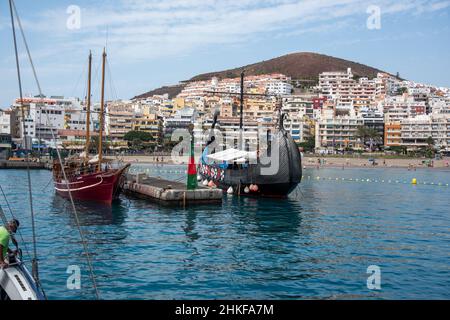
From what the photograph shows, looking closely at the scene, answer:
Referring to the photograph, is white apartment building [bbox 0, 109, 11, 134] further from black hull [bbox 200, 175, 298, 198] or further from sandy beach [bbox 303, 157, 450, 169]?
black hull [bbox 200, 175, 298, 198]

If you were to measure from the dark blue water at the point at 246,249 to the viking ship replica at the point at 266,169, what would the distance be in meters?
2.23

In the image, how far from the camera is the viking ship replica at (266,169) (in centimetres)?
3666

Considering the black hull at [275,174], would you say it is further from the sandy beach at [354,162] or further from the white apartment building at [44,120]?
the white apartment building at [44,120]

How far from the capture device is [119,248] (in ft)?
65.7

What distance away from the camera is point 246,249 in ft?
66.5

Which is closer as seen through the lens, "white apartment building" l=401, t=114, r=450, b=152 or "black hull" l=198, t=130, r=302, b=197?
"black hull" l=198, t=130, r=302, b=197

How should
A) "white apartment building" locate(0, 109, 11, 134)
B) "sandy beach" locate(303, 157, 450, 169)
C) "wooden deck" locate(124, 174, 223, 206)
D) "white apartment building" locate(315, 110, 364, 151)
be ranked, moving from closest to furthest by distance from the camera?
"wooden deck" locate(124, 174, 223, 206) → "sandy beach" locate(303, 157, 450, 169) → "white apartment building" locate(0, 109, 11, 134) → "white apartment building" locate(315, 110, 364, 151)

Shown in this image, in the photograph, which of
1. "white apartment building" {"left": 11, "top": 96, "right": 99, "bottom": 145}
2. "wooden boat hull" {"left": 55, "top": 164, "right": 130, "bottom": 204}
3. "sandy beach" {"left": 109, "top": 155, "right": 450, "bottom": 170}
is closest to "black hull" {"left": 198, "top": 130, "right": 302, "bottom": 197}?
"wooden boat hull" {"left": 55, "top": 164, "right": 130, "bottom": 204}

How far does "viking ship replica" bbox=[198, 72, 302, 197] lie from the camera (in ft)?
120

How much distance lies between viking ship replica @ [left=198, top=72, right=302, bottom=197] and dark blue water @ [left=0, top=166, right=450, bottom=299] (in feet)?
7.30

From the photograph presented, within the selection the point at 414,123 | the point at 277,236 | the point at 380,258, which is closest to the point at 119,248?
the point at 277,236

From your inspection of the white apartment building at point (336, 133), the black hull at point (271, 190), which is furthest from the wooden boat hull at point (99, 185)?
the white apartment building at point (336, 133)

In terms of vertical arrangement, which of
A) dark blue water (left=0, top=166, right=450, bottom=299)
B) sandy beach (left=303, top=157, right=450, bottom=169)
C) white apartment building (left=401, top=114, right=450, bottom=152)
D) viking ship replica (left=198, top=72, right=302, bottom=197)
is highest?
white apartment building (left=401, top=114, right=450, bottom=152)
